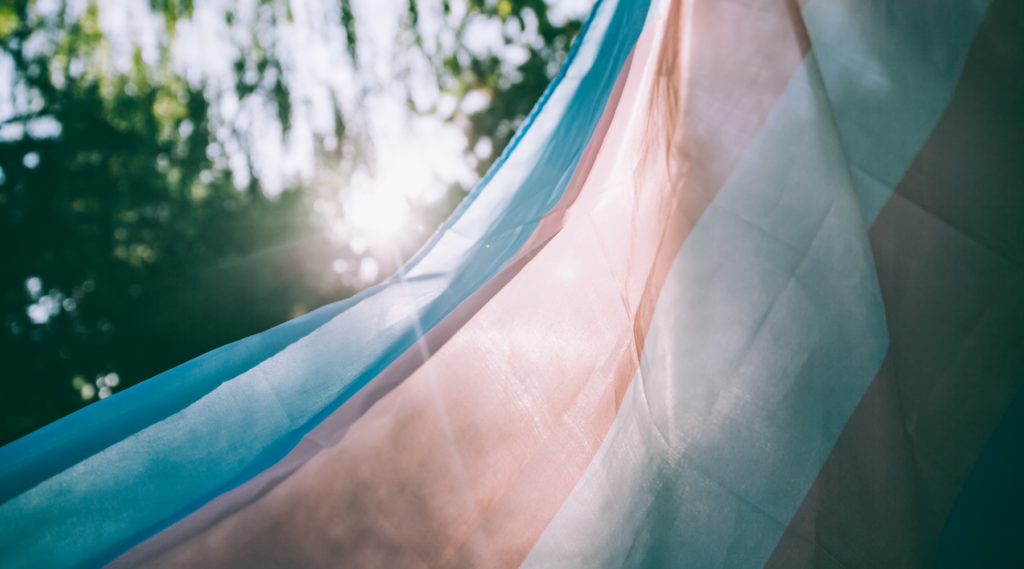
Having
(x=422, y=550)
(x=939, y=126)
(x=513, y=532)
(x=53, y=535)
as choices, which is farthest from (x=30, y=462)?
(x=939, y=126)

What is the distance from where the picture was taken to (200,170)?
10.5 metres

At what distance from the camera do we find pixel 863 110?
1.06 metres

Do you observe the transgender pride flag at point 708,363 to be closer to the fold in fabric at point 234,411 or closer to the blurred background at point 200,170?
the fold in fabric at point 234,411

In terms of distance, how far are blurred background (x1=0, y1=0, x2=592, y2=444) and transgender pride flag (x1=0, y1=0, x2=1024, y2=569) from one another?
3.54 meters

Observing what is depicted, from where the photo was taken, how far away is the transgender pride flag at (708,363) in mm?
872

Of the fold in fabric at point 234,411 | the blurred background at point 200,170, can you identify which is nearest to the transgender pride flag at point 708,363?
the fold in fabric at point 234,411

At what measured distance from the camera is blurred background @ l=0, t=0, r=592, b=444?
4230 mm

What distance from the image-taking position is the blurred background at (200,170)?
4230 millimetres

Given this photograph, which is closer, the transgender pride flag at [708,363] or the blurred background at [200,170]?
the transgender pride flag at [708,363]

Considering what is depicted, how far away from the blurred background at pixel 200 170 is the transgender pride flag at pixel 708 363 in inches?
139

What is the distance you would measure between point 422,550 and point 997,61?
1.41 meters

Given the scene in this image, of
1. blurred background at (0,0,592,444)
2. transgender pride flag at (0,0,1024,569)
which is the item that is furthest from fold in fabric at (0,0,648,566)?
blurred background at (0,0,592,444)

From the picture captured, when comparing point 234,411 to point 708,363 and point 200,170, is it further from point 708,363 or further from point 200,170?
point 200,170

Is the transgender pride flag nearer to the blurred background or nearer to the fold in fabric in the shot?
the fold in fabric
